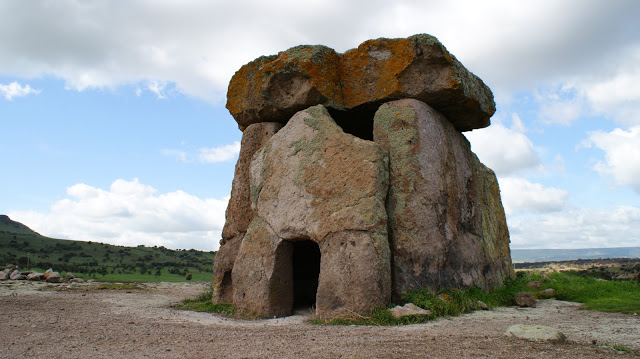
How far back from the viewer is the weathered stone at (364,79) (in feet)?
29.6

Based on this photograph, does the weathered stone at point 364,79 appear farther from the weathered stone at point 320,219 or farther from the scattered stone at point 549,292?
the scattered stone at point 549,292

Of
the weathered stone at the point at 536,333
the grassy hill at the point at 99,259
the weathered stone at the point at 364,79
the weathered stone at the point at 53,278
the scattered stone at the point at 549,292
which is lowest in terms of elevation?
the weathered stone at the point at 536,333

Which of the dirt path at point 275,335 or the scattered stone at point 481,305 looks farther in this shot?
the scattered stone at point 481,305

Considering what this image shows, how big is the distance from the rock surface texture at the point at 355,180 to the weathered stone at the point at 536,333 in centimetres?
227

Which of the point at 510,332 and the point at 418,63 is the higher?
the point at 418,63

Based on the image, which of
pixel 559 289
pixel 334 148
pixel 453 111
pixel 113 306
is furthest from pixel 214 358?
pixel 559 289

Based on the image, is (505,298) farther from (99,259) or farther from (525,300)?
(99,259)

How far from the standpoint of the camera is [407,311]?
701 cm

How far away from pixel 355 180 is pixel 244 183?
9.76 feet

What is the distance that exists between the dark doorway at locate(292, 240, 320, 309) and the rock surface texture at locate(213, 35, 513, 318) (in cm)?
5

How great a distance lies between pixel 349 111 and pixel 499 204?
5.95m

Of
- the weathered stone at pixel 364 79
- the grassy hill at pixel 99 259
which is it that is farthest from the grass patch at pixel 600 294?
the grassy hill at pixel 99 259

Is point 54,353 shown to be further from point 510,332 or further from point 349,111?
point 349,111

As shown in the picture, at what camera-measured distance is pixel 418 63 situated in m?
9.00
